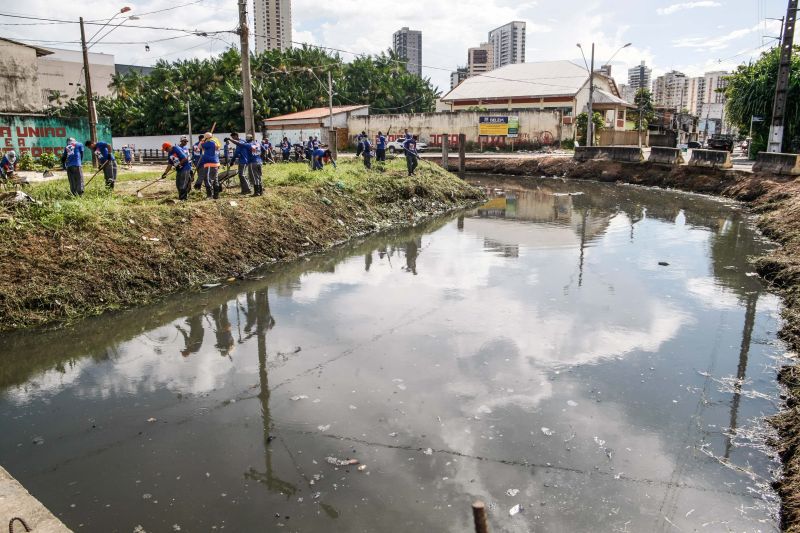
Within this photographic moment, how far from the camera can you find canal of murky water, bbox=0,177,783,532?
4.40m

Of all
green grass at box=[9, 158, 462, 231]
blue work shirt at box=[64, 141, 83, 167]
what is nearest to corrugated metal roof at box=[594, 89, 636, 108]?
green grass at box=[9, 158, 462, 231]

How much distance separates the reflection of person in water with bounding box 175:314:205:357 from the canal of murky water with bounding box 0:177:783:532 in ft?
0.28

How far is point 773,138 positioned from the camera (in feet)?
75.0

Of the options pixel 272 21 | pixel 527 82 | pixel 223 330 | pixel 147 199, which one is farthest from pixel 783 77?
pixel 272 21

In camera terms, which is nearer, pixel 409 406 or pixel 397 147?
pixel 409 406

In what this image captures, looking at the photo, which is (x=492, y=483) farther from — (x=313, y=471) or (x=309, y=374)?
(x=309, y=374)

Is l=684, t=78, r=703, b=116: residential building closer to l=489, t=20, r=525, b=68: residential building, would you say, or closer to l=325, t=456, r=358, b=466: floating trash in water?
l=489, t=20, r=525, b=68: residential building

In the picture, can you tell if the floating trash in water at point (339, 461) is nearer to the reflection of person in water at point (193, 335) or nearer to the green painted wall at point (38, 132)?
the reflection of person in water at point (193, 335)

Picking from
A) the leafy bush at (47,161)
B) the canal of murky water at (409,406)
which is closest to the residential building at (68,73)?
the leafy bush at (47,161)

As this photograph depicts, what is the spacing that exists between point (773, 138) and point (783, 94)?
73.6 inches

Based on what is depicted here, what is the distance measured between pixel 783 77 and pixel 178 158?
857 inches

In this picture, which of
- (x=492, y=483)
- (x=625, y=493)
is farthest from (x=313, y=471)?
(x=625, y=493)

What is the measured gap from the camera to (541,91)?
4466 cm

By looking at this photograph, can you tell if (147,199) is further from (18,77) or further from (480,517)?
(18,77)
